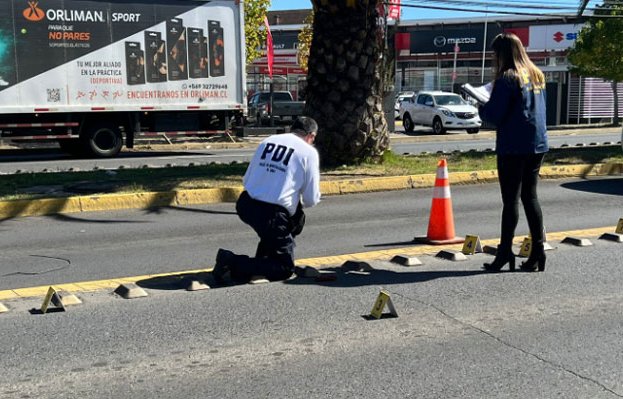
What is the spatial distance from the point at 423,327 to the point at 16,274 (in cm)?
364

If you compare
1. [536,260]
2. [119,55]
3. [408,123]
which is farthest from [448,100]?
[536,260]

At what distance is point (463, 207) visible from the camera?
10000 mm

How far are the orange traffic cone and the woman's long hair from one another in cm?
156

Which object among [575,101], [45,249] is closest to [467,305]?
[45,249]

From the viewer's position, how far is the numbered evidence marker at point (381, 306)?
4.96m

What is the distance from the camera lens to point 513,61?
19.4 feet

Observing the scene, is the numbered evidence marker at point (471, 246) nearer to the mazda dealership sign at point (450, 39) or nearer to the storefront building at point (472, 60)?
the storefront building at point (472, 60)

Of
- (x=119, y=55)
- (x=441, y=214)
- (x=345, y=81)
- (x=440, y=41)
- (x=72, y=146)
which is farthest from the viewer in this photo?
(x=440, y=41)

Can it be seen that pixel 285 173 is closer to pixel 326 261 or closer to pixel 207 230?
pixel 326 261

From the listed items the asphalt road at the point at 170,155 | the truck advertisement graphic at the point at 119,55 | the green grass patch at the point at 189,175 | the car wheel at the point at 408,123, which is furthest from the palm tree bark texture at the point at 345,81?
the car wheel at the point at 408,123

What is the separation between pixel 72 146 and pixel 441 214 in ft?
46.8

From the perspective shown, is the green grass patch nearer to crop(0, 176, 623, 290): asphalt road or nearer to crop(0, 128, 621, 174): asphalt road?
crop(0, 176, 623, 290): asphalt road

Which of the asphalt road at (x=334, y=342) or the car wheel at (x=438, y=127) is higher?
the asphalt road at (x=334, y=342)

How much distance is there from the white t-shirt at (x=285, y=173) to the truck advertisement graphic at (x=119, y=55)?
13.6 metres
